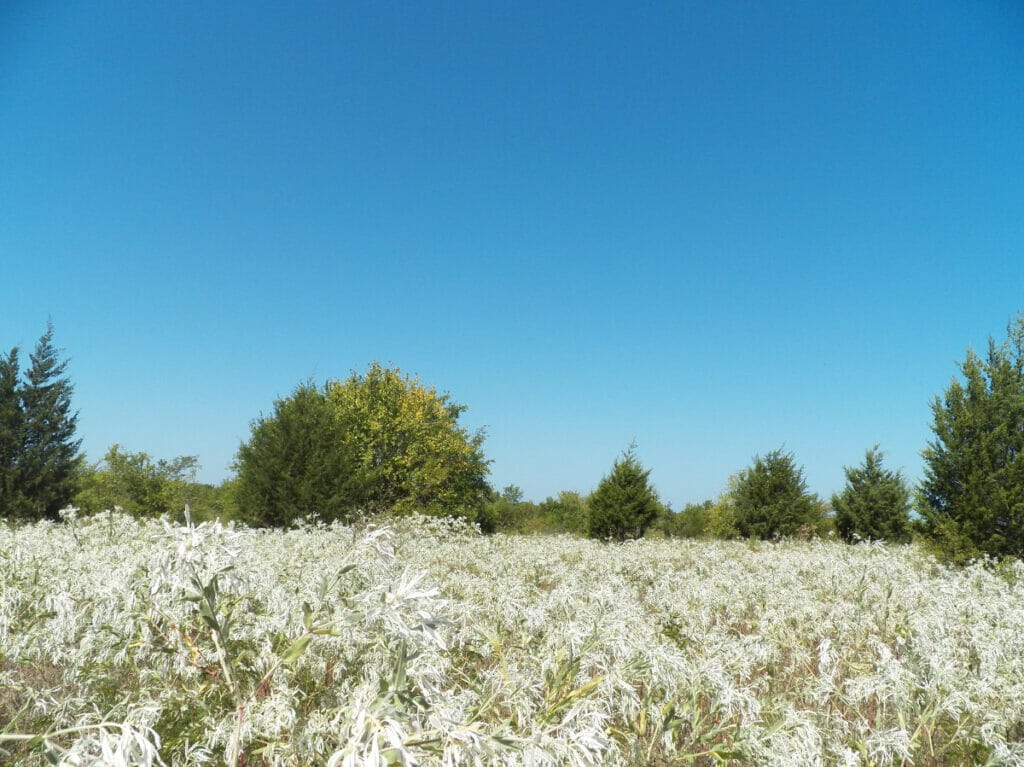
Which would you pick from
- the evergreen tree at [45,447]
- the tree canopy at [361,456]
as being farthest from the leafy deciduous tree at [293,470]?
the evergreen tree at [45,447]

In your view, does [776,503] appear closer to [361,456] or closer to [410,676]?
[361,456]

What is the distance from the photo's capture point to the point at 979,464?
1222cm

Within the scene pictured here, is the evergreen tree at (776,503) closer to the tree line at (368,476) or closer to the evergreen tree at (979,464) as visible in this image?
the tree line at (368,476)

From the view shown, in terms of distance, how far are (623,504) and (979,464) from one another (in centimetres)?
1337

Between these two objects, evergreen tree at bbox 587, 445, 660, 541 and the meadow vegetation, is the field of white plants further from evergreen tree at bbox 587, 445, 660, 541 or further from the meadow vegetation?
evergreen tree at bbox 587, 445, 660, 541

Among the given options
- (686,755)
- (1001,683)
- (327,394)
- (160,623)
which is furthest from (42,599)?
(327,394)

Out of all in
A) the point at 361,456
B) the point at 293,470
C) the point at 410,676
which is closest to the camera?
the point at 410,676

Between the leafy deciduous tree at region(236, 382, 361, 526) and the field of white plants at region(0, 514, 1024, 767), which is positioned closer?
the field of white plants at region(0, 514, 1024, 767)

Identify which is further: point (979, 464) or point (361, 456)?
point (361, 456)

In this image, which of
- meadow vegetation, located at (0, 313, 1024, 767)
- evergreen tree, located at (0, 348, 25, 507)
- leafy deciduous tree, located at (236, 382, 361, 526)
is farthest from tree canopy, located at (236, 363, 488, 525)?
meadow vegetation, located at (0, 313, 1024, 767)

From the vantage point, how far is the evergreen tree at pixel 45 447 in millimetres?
25156

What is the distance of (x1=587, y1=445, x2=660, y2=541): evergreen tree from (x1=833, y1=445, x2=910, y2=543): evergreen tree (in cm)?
891

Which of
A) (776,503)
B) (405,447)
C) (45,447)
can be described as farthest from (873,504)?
(45,447)

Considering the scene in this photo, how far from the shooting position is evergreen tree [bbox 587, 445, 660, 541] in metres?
23.7
